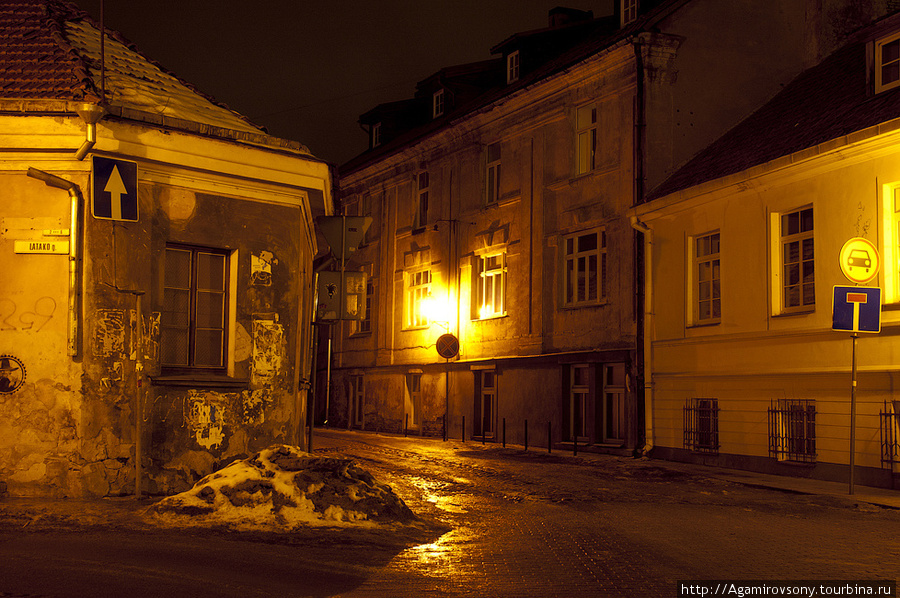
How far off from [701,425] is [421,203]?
1554 cm

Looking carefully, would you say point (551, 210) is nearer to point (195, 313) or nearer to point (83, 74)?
point (195, 313)

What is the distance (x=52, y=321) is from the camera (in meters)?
11.0

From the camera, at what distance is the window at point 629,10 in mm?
25119

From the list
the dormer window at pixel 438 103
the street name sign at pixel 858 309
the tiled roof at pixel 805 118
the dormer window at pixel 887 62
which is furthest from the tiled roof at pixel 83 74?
the dormer window at pixel 438 103

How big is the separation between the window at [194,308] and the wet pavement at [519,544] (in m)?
2.04

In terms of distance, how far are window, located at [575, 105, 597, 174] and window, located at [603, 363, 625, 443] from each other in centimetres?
520

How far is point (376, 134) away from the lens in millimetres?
40625

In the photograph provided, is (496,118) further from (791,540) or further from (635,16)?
(791,540)

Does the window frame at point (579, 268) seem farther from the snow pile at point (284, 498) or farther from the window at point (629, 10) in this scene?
the snow pile at point (284, 498)

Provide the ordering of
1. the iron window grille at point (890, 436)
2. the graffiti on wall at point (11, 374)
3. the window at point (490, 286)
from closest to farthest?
1. the graffiti on wall at point (11, 374)
2. the iron window grille at point (890, 436)
3. the window at point (490, 286)

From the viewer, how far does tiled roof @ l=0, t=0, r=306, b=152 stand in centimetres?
1148

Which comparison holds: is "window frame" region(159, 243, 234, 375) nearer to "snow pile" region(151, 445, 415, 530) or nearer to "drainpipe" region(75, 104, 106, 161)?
"drainpipe" region(75, 104, 106, 161)

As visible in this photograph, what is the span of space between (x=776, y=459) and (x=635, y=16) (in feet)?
41.2

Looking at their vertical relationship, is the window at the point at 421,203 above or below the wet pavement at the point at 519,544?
above
